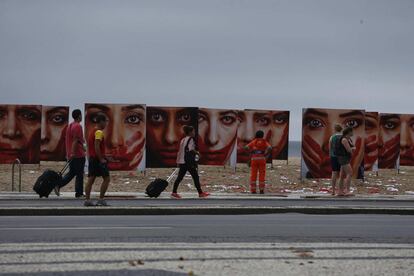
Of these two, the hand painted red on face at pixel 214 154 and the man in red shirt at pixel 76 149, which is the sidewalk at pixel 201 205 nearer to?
the man in red shirt at pixel 76 149

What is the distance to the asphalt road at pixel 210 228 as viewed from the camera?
33.0ft

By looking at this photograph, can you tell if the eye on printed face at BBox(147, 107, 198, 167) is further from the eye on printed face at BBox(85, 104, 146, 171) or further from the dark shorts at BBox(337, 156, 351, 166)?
the dark shorts at BBox(337, 156, 351, 166)

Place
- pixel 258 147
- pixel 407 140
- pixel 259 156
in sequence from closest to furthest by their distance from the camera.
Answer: pixel 258 147
pixel 259 156
pixel 407 140

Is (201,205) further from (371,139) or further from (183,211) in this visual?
(371,139)

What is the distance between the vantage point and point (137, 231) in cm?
1089

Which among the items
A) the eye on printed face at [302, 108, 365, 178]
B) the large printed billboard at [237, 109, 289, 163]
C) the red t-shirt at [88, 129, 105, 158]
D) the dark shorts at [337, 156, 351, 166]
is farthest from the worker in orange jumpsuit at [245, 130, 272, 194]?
the large printed billboard at [237, 109, 289, 163]

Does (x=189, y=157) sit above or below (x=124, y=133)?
below

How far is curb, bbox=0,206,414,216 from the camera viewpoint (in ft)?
46.6

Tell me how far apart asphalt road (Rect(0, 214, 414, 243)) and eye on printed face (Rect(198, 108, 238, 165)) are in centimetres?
1353

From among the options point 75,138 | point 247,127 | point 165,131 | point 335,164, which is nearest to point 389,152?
point 247,127

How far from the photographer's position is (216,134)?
28.1 metres

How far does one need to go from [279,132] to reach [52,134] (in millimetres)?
8478

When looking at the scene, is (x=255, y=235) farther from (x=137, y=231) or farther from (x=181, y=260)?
(x=181, y=260)

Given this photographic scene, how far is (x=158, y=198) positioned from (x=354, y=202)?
431 cm
